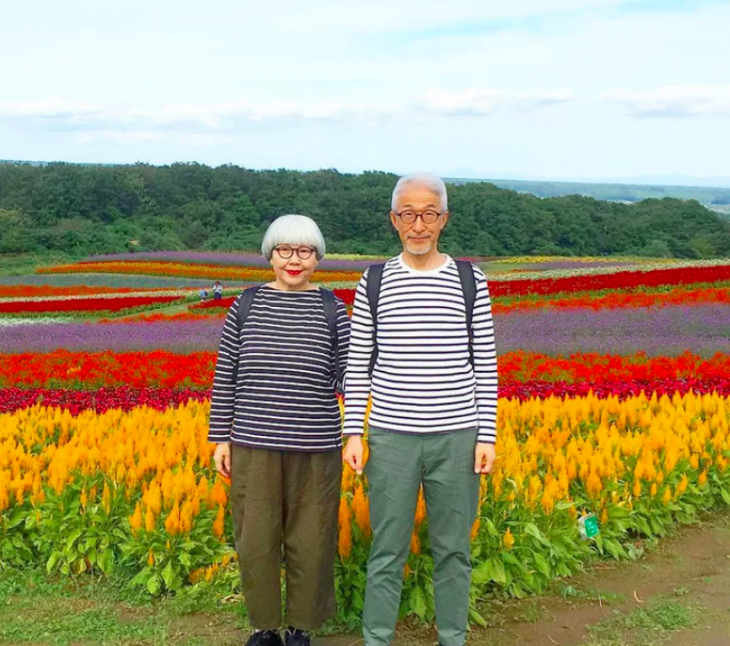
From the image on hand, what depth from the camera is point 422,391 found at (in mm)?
3285

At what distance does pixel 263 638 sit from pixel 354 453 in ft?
3.17

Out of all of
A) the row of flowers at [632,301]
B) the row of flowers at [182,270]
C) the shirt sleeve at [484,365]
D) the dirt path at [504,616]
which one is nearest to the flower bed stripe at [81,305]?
the row of flowers at [182,270]

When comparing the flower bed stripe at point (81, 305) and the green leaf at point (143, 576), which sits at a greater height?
the green leaf at point (143, 576)

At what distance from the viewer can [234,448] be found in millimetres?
3639

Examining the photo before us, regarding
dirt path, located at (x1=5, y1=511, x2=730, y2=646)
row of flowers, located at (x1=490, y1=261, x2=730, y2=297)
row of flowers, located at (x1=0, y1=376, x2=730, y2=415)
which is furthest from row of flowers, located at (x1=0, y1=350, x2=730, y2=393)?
row of flowers, located at (x1=490, y1=261, x2=730, y2=297)

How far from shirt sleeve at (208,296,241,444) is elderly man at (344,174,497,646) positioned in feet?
1.82

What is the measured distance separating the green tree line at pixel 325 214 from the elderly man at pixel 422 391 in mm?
54992

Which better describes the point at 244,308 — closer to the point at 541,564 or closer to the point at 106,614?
the point at 106,614

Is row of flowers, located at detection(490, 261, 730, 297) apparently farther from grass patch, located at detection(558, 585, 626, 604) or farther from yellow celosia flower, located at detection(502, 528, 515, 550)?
yellow celosia flower, located at detection(502, 528, 515, 550)

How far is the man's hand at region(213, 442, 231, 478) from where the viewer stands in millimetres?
3650

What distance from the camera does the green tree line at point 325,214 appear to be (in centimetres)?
6303

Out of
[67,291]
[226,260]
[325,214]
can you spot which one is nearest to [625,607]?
[67,291]

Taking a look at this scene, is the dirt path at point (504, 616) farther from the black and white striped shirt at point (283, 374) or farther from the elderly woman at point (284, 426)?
the black and white striped shirt at point (283, 374)

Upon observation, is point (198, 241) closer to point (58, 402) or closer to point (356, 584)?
point (58, 402)
